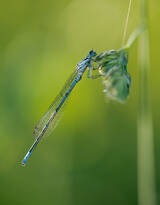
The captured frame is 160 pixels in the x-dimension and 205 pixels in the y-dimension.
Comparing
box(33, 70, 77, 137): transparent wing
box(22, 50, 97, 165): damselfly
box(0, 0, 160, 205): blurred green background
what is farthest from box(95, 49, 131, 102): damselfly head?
box(0, 0, 160, 205): blurred green background

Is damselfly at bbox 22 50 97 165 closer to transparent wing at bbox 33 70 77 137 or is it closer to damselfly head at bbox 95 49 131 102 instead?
transparent wing at bbox 33 70 77 137

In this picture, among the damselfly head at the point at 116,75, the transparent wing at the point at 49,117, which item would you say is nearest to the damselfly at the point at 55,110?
the transparent wing at the point at 49,117

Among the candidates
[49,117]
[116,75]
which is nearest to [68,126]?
[49,117]

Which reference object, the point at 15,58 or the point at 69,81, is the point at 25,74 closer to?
the point at 15,58

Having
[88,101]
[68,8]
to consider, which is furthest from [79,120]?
[68,8]

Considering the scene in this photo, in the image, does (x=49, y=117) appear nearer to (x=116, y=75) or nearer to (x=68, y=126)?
(x=68, y=126)
